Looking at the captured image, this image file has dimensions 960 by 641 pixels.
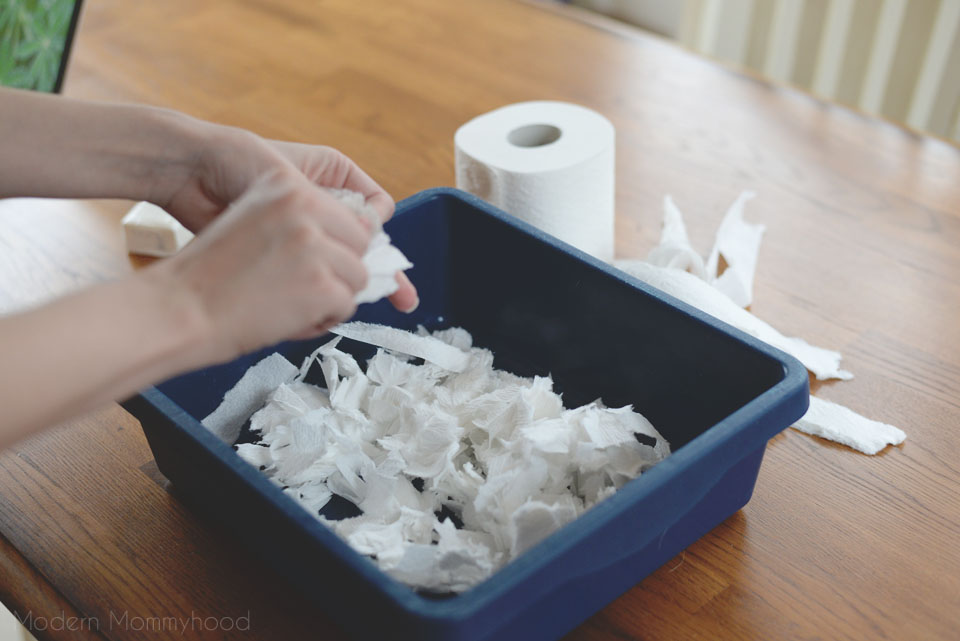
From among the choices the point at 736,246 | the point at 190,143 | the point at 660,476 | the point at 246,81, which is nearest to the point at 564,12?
the point at 246,81

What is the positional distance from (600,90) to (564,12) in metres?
Answer: 0.23

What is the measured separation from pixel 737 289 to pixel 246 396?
1.48 feet

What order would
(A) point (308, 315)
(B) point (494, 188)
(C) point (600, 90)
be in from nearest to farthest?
(A) point (308, 315), (B) point (494, 188), (C) point (600, 90)

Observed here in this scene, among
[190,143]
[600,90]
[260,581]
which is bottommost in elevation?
[260,581]

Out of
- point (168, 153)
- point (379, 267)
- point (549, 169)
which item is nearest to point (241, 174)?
point (168, 153)

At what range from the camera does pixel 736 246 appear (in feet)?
3.07

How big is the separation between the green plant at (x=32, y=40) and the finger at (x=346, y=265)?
712 mm

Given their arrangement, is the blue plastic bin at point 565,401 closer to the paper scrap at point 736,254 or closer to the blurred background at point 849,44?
the paper scrap at point 736,254

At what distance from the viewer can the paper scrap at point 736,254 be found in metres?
0.88

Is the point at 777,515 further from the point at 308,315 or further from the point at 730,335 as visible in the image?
the point at 308,315

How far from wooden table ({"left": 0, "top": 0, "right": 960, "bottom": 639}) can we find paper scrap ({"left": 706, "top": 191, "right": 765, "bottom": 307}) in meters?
0.02

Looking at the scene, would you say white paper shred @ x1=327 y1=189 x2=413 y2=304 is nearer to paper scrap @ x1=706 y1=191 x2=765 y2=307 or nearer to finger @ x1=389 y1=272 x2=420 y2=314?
finger @ x1=389 y1=272 x2=420 y2=314

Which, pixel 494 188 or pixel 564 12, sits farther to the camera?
pixel 564 12

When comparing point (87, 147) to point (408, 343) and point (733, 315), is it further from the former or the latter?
point (733, 315)
